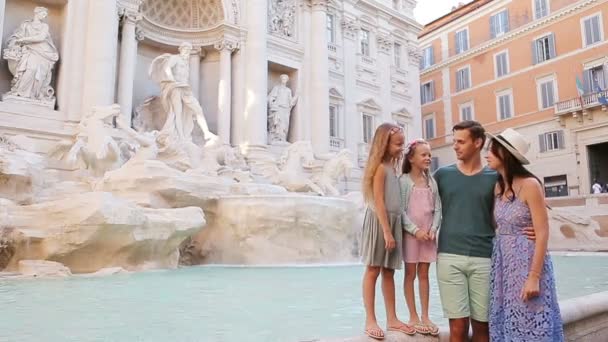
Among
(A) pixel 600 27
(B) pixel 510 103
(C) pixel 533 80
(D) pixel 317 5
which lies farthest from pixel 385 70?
(A) pixel 600 27

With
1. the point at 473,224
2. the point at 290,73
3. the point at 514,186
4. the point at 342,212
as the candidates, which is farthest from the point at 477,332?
the point at 290,73

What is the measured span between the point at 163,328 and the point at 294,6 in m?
16.4

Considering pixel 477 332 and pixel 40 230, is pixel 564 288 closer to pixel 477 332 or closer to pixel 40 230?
pixel 477 332

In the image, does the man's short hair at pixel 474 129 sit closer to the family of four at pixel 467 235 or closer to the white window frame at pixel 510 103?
the family of four at pixel 467 235

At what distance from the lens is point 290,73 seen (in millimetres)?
17859

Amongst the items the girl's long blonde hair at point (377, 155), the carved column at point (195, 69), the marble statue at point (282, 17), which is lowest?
the girl's long blonde hair at point (377, 155)

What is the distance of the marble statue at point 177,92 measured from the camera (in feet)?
41.5

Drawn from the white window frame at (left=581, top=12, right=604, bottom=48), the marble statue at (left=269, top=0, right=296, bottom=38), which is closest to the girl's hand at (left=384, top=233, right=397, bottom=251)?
the marble statue at (left=269, top=0, right=296, bottom=38)

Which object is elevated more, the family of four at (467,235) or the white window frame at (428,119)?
the white window frame at (428,119)

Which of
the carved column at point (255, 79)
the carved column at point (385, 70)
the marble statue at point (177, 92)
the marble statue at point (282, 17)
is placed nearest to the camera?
the marble statue at point (177, 92)

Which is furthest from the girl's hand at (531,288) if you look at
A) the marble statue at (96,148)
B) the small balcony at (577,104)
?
the small balcony at (577,104)

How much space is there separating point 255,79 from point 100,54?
4.71 meters

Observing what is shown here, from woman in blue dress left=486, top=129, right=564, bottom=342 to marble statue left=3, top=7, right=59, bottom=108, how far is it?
11.8 metres

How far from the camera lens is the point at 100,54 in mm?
11914
